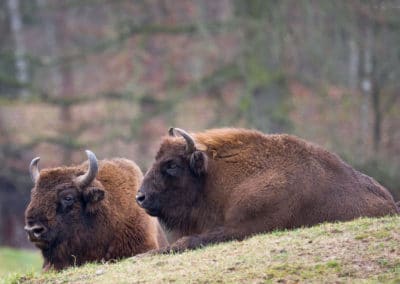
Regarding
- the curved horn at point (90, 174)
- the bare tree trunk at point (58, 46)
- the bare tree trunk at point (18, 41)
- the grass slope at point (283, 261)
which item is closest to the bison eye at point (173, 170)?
the curved horn at point (90, 174)

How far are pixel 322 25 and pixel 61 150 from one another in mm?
9375

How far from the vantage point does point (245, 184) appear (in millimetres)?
11039

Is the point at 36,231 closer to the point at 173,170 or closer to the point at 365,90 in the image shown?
the point at 173,170

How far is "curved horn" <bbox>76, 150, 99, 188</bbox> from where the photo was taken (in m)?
11.9

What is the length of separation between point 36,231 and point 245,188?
2592 millimetres

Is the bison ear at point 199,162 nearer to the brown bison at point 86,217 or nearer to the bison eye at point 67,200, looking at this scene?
the brown bison at point 86,217

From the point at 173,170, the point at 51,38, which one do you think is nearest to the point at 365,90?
the point at 51,38

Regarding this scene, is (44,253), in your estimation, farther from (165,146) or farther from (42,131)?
(42,131)

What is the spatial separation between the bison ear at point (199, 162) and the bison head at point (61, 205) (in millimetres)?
1357

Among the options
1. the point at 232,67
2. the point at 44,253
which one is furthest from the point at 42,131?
the point at 44,253

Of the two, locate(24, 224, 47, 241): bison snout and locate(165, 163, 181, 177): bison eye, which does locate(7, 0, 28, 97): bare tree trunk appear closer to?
locate(24, 224, 47, 241): bison snout

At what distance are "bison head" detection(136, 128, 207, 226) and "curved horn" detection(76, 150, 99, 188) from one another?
2.63 feet

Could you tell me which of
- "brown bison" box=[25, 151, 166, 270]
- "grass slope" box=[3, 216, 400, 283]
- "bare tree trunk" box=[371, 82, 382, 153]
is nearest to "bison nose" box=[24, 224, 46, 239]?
"brown bison" box=[25, 151, 166, 270]

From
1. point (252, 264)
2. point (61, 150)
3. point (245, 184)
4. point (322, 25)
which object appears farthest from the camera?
point (61, 150)
